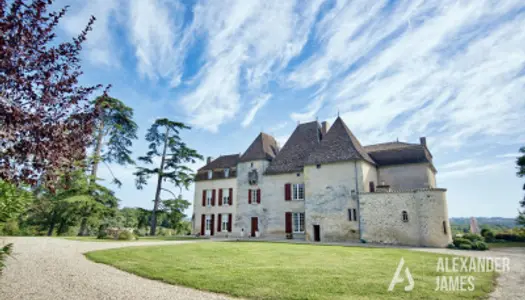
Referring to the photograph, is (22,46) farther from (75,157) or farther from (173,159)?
(173,159)

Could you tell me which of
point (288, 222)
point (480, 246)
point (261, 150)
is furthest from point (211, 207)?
point (480, 246)

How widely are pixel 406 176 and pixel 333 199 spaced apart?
555 centimetres

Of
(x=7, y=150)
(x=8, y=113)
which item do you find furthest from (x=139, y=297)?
(x=8, y=113)

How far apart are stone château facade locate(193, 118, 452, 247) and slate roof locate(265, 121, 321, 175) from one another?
0.28 ft

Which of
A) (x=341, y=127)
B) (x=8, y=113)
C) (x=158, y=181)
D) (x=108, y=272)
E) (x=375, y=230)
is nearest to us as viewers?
(x=8, y=113)

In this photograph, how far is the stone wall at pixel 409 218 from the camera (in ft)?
53.4

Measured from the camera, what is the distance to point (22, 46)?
12.6 feet

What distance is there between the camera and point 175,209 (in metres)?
25.4

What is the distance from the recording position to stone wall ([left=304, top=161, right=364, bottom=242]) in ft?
62.6

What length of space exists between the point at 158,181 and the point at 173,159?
2427 millimetres

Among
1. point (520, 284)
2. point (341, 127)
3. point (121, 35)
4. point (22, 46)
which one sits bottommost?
point (520, 284)

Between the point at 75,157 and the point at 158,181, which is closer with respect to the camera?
the point at 75,157

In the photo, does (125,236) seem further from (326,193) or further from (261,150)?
(326,193)

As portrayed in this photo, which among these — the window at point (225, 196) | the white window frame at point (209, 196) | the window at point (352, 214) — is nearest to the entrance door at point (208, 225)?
the white window frame at point (209, 196)
